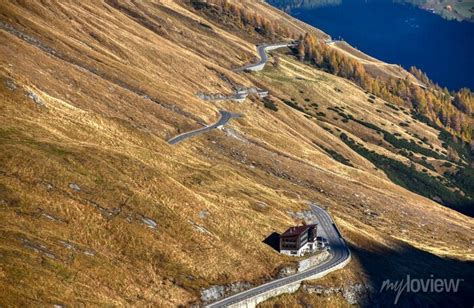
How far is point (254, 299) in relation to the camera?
234 ft

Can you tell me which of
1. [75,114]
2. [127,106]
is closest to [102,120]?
[75,114]

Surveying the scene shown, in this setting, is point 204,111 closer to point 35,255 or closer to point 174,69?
point 174,69

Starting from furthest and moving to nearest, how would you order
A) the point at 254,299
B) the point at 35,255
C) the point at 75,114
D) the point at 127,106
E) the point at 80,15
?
the point at 80,15 → the point at 127,106 → the point at 75,114 → the point at 254,299 → the point at 35,255

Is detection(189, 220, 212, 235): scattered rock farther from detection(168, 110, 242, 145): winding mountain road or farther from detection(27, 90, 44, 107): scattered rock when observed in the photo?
detection(168, 110, 242, 145): winding mountain road

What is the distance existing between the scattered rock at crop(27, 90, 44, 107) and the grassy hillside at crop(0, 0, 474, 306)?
25cm

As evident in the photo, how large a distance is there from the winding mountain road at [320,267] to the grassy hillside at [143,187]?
1847mm

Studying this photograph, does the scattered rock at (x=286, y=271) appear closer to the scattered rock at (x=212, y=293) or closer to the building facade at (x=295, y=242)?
the building facade at (x=295, y=242)

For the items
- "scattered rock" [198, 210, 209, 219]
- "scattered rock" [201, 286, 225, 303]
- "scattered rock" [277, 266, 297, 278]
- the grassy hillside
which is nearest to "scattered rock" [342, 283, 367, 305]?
the grassy hillside

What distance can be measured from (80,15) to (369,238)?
4611 inches

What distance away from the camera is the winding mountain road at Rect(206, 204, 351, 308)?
70.0 m

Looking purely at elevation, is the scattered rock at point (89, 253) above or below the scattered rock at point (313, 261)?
below

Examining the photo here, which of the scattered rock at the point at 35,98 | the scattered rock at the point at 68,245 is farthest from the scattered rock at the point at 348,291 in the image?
the scattered rock at the point at 35,98

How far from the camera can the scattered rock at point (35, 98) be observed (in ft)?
323

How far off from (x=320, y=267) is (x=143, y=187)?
90.1 feet
